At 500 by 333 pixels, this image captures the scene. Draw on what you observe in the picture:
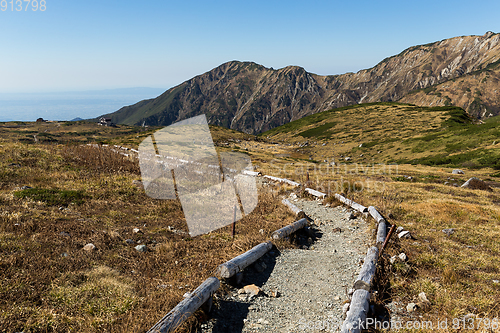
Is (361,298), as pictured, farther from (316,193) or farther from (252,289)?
(316,193)

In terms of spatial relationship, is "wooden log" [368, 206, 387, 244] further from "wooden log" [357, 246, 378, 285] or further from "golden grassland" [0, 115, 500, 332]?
"wooden log" [357, 246, 378, 285]

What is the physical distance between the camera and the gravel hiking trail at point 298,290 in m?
6.56

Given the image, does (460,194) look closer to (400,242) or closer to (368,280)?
(400,242)

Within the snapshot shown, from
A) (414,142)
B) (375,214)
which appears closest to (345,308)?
(375,214)

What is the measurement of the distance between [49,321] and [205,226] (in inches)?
312

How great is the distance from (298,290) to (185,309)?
152 inches

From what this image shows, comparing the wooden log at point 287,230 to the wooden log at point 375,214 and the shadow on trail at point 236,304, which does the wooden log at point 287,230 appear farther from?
the wooden log at point 375,214

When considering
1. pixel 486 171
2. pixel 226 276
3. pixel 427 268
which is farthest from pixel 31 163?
pixel 486 171

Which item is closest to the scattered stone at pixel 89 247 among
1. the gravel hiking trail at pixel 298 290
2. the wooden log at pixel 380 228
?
the gravel hiking trail at pixel 298 290

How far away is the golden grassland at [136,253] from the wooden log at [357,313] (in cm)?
91

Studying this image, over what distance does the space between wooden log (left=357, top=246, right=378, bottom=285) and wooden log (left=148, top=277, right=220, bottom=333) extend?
14.1 ft

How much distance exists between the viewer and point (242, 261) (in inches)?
338

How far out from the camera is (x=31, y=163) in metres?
20.2

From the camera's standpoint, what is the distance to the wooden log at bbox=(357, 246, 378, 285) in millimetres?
7570
